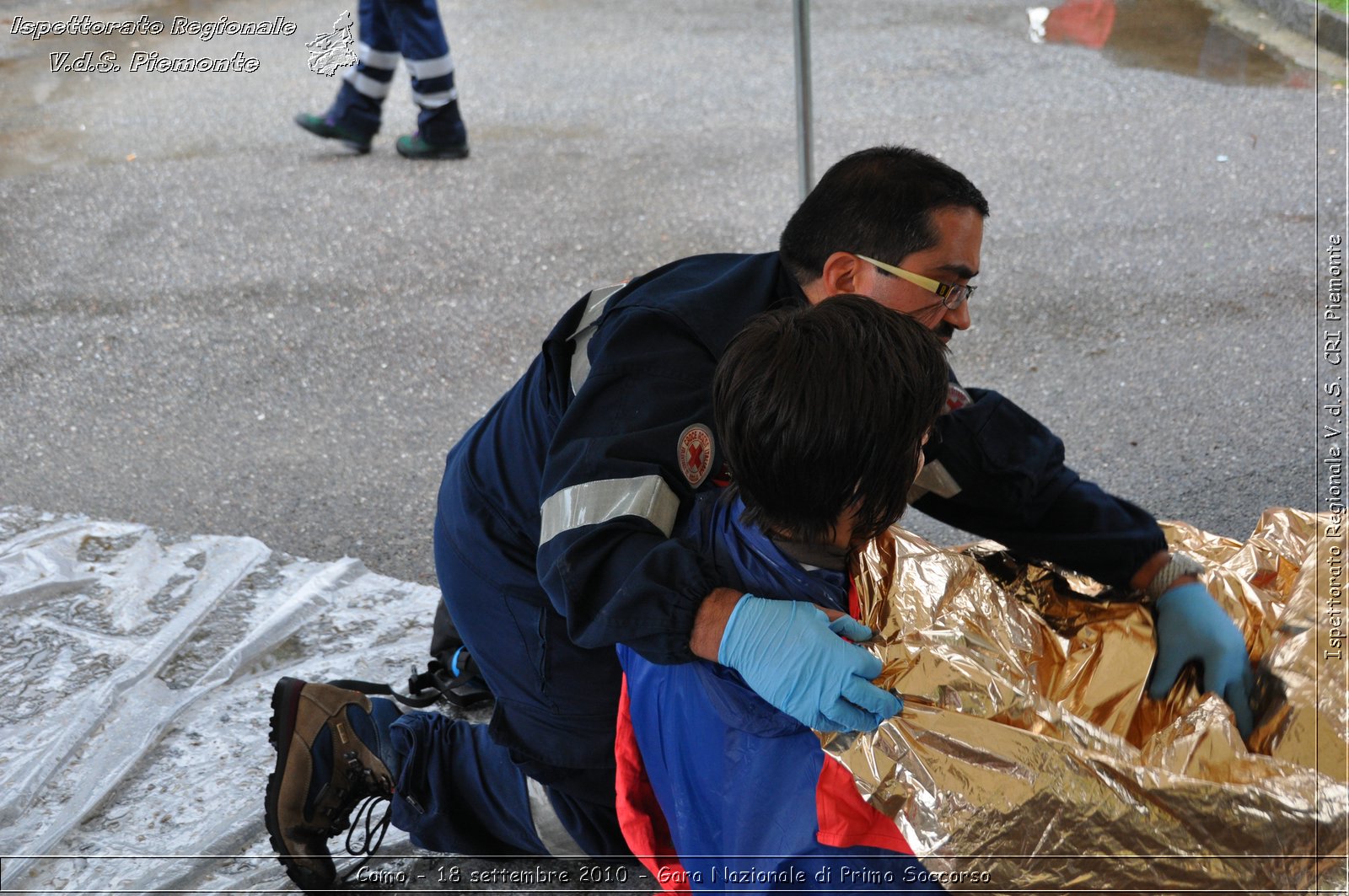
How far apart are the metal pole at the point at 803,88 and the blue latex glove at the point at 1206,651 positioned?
1.91m

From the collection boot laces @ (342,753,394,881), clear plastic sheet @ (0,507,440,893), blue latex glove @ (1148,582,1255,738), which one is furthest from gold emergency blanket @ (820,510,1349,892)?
clear plastic sheet @ (0,507,440,893)

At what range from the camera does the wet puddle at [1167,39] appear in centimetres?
492

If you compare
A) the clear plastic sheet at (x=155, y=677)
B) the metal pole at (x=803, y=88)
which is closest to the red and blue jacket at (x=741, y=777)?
the clear plastic sheet at (x=155, y=677)

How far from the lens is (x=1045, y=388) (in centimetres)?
308

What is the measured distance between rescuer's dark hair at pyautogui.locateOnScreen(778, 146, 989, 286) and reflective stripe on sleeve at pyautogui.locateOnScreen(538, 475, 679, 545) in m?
0.45

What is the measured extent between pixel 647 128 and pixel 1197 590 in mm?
3988

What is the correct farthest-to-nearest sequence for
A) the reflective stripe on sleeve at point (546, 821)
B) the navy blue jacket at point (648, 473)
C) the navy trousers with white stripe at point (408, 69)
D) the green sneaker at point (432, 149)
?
the green sneaker at point (432, 149), the navy trousers with white stripe at point (408, 69), the reflective stripe on sleeve at point (546, 821), the navy blue jacket at point (648, 473)

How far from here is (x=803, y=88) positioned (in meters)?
2.95

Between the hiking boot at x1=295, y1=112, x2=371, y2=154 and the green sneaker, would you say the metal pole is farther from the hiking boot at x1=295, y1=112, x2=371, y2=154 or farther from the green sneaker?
the hiking boot at x1=295, y1=112, x2=371, y2=154

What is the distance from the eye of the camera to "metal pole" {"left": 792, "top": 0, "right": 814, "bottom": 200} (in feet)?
9.34

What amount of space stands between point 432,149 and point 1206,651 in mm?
4193

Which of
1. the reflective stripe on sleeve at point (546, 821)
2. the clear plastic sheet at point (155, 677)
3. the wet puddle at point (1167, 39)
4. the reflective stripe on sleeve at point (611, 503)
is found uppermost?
the reflective stripe on sleeve at point (611, 503)

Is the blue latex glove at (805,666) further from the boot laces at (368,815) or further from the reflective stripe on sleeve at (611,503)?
the boot laces at (368,815)

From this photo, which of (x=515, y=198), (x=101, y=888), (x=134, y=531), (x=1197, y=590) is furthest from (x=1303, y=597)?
(x=515, y=198)
